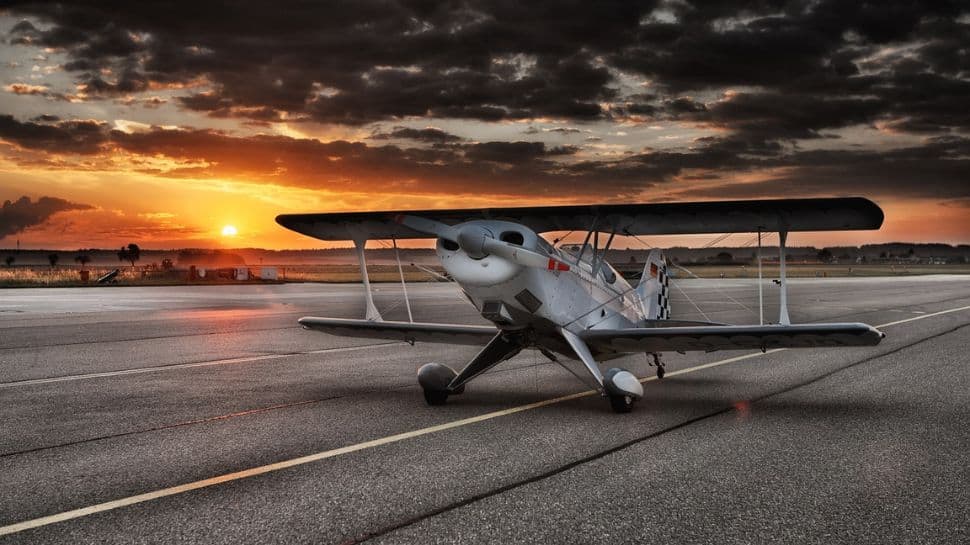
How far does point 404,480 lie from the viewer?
5641 mm

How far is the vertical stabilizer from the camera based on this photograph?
36.8 ft

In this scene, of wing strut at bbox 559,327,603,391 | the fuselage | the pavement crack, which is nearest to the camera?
the pavement crack

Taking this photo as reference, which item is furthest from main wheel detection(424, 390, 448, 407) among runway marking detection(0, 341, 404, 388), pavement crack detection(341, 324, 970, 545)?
runway marking detection(0, 341, 404, 388)

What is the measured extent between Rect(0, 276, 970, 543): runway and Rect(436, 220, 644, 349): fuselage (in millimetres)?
1031

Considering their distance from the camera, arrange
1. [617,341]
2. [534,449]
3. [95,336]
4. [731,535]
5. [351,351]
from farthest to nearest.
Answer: [95,336], [351,351], [617,341], [534,449], [731,535]

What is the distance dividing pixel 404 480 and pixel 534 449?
144 centimetres

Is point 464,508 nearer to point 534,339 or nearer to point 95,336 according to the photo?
point 534,339

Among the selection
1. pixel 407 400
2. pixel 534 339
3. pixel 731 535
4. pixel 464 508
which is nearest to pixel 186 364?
pixel 407 400

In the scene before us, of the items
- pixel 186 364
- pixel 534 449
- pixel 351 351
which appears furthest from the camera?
pixel 351 351

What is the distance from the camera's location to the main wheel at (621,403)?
8.23 meters

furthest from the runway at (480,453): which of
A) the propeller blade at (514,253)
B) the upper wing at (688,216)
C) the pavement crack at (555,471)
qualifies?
the upper wing at (688,216)

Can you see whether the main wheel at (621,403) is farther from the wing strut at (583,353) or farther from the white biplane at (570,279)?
the wing strut at (583,353)

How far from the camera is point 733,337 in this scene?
842 cm

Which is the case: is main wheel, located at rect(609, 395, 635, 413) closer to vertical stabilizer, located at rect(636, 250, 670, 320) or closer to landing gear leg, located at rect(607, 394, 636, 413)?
landing gear leg, located at rect(607, 394, 636, 413)
